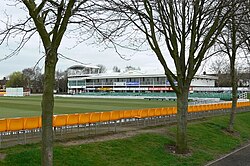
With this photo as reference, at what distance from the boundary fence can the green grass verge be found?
1.62 m

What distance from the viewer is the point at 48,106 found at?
771 cm

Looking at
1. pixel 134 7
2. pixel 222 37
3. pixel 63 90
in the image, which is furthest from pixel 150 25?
pixel 63 90

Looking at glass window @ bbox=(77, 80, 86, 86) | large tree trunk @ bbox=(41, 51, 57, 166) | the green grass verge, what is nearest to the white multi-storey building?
glass window @ bbox=(77, 80, 86, 86)

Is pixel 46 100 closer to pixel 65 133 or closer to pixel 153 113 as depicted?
pixel 65 133

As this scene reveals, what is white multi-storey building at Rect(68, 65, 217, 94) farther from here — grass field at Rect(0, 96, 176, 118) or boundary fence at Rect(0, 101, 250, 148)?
boundary fence at Rect(0, 101, 250, 148)

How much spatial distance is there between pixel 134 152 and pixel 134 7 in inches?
228

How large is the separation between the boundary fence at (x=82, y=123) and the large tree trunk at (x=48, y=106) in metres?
6.14

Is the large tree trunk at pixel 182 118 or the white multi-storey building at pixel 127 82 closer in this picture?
the large tree trunk at pixel 182 118

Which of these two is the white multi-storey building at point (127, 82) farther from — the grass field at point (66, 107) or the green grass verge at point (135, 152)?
the green grass verge at point (135, 152)

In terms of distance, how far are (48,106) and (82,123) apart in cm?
992

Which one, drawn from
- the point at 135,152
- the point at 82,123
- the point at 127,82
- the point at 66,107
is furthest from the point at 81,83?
the point at 135,152

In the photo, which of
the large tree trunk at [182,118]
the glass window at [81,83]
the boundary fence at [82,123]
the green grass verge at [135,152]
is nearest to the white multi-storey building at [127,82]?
the glass window at [81,83]

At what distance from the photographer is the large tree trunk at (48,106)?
7.65m

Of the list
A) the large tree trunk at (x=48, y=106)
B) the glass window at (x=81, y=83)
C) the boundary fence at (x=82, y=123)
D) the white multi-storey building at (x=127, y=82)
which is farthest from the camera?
the glass window at (x=81, y=83)
